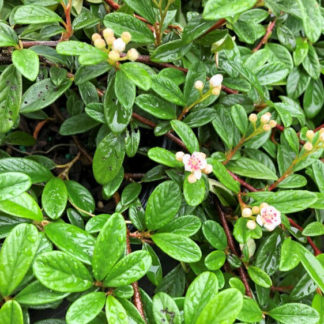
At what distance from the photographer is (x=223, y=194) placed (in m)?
0.90

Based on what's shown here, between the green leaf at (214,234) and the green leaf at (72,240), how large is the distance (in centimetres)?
25

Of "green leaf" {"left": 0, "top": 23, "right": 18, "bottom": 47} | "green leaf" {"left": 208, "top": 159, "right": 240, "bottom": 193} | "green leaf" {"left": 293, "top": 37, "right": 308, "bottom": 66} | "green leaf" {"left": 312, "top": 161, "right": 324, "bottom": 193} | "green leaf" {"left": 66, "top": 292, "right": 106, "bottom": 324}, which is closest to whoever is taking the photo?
"green leaf" {"left": 66, "top": 292, "right": 106, "bottom": 324}

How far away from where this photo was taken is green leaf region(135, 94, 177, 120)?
0.82 m

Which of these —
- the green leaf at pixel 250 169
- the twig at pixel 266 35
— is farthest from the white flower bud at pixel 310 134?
the twig at pixel 266 35

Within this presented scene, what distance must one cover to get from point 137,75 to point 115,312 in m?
0.39

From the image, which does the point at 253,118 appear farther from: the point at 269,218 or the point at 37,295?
the point at 37,295

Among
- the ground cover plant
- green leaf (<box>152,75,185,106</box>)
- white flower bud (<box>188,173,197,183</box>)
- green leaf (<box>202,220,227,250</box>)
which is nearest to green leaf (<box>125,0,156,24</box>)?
the ground cover plant

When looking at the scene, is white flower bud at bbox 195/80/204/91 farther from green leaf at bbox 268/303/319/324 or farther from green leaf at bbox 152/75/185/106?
green leaf at bbox 268/303/319/324

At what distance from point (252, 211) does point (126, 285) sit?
291mm

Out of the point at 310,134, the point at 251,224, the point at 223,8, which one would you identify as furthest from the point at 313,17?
the point at 251,224

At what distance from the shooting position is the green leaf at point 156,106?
819 millimetres

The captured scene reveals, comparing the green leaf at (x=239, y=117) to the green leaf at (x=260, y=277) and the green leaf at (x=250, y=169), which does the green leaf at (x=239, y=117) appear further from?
the green leaf at (x=260, y=277)

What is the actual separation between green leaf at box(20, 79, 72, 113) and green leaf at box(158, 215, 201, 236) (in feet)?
1.12

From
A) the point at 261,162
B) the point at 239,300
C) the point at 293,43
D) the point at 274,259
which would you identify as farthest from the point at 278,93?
the point at 239,300
